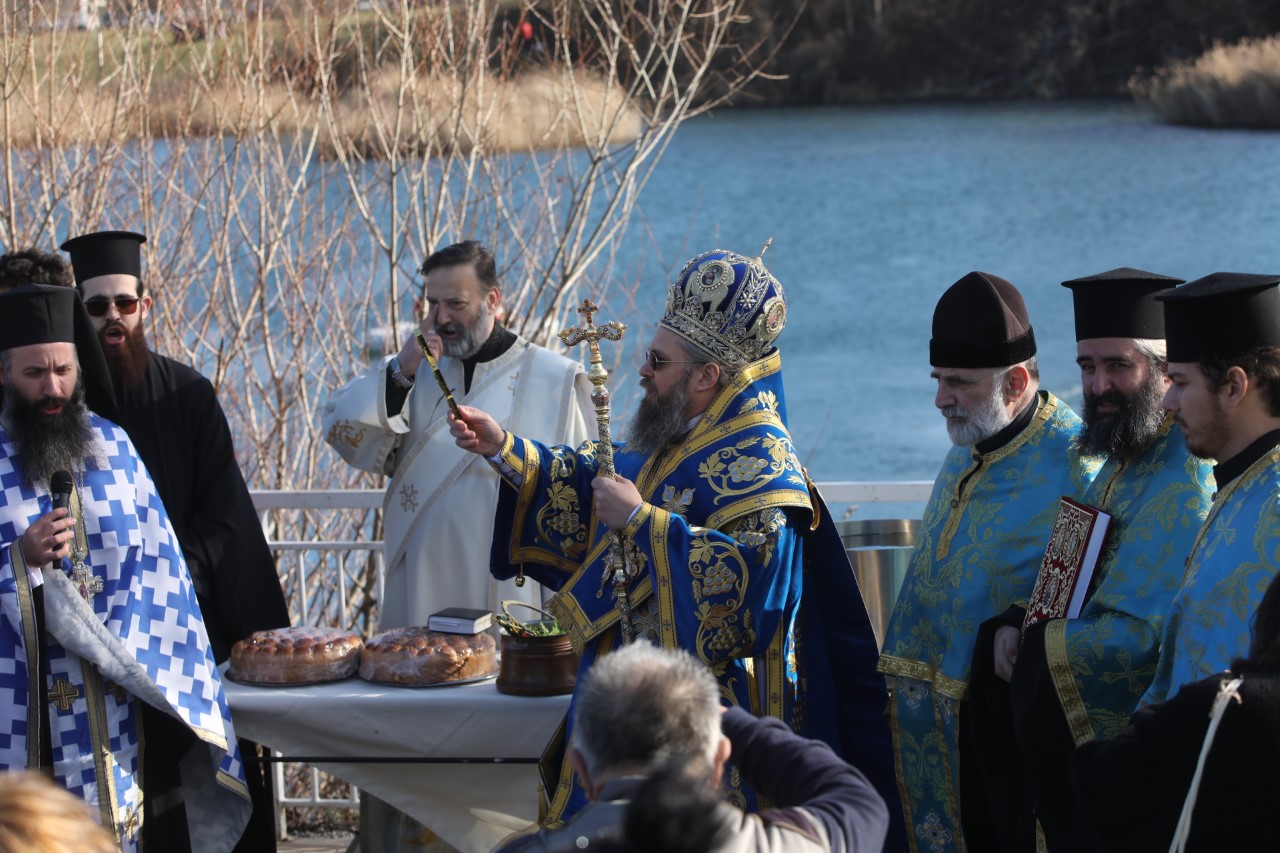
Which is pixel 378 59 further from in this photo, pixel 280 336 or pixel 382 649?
pixel 382 649

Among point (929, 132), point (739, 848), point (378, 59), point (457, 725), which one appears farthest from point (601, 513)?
point (929, 132)

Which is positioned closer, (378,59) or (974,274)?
(974,274)

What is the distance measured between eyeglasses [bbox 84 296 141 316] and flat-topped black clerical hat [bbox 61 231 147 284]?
0.25 ft

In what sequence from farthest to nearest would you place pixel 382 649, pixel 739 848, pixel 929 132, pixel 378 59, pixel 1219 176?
pixel 929 132 → pixel 1219 176 → pixel 378 59 → pixel 382 649 → pixel 739 848

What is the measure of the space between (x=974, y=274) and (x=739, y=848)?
209cm

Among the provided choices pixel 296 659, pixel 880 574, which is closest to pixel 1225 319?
pixel 880 574

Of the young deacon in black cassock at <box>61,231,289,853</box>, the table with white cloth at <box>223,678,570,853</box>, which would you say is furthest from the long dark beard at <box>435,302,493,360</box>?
the table with white cloth at <box>223,678,570,853</box>

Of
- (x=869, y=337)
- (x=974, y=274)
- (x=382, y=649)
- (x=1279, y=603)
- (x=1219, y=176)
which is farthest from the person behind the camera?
(x=1219, y=176)

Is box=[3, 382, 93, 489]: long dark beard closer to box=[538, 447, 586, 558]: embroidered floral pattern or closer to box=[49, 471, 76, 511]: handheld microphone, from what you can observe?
box=[49, 471, 76, 511]: handheld microphone

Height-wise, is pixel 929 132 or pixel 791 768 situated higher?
pixel 929 132

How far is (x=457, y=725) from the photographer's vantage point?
424 cm

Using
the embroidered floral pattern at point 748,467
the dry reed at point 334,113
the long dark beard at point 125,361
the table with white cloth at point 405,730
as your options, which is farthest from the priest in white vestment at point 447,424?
the dry reed at point 334,113

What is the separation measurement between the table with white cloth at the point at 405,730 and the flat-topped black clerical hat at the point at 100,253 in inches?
55.3

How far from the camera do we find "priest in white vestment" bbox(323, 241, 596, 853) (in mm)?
5117
